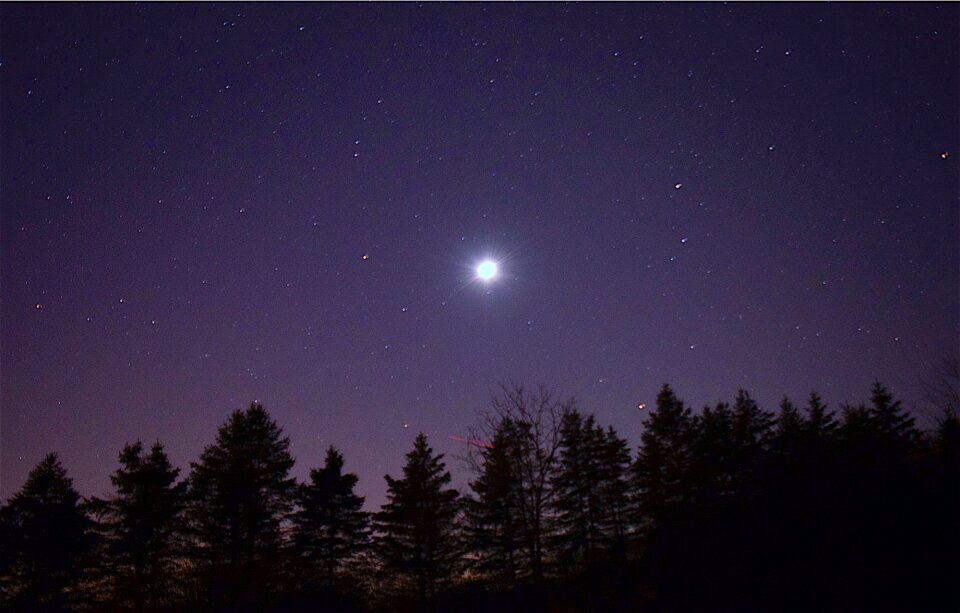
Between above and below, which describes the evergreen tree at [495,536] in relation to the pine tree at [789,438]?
below

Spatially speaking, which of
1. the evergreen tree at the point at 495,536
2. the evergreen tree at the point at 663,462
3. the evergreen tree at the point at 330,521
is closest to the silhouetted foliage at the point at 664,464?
the evergreen tree at the point at 663,462

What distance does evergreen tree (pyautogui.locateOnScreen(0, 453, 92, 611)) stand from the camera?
1023 inches

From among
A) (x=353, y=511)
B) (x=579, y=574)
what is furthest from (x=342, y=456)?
(x=579, y=574)

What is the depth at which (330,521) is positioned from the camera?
104ft

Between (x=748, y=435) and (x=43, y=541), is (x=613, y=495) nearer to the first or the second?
(x=748, y=435)

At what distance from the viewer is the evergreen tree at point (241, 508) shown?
25.2 metres

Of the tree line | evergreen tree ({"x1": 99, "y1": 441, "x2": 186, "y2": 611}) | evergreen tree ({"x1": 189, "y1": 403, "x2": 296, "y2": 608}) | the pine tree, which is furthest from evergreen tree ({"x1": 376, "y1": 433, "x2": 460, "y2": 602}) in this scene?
the pine tree

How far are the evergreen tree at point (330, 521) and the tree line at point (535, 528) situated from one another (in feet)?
0.28

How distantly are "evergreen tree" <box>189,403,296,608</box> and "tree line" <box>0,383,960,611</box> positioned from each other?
9 cm

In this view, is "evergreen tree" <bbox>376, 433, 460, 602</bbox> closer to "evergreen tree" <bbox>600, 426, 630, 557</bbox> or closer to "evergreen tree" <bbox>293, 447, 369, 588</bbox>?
"evergreen tree" <bbox>293, 447, 369, 588</bbox>

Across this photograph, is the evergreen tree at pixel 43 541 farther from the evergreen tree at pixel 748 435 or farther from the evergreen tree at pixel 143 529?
the evergreen tree at pixel 748 435

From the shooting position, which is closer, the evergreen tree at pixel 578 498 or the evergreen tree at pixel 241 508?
the evergreen tree at pixel 241 508

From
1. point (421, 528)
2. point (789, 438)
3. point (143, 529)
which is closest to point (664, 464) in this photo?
point (789, 438)

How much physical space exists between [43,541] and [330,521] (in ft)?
44.9
